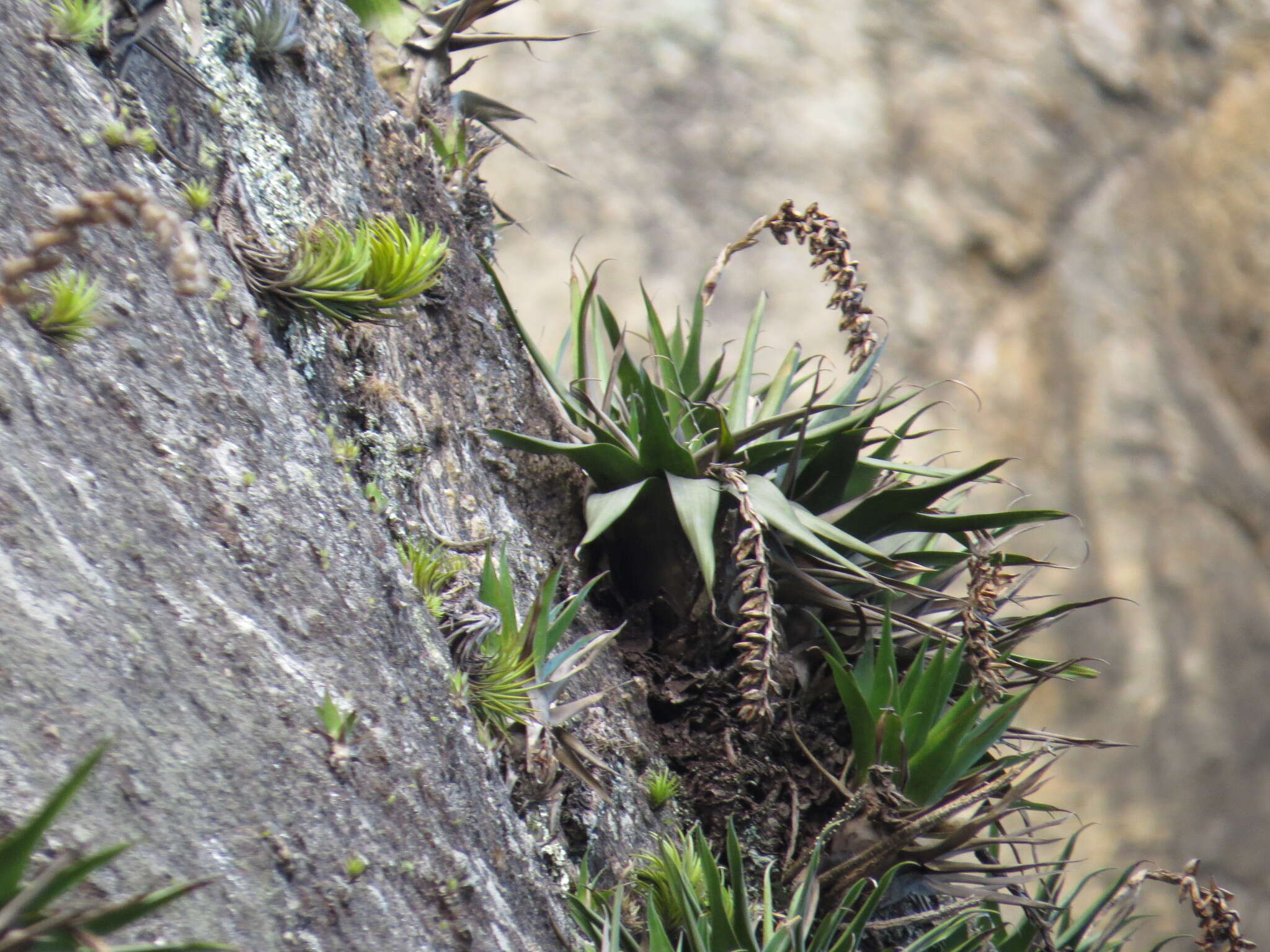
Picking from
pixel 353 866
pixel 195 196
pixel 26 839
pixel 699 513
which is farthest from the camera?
pixel 699 513

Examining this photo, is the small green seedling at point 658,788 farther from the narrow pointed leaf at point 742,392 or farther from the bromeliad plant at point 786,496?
the narrow pointed leaf at point 742,392

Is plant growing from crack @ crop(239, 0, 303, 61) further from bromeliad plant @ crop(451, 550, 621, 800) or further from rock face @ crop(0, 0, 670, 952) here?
bromeliad plant @ crop(451, 550, 621, 800)

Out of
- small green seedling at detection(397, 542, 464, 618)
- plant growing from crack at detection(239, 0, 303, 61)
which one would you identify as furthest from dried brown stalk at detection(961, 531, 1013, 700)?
plant growing from crack at detection(239, 0, 303, 61)

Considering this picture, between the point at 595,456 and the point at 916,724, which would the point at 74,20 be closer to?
the point at 595,456

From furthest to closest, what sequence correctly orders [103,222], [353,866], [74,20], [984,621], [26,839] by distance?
[984,621], [74,20], [353,866], [103,222], [26,839]

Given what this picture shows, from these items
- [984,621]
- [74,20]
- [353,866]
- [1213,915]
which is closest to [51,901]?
[353,866]

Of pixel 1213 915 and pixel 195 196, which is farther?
pixel 1213 915

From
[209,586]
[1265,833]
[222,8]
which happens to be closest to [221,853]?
[209,586]
